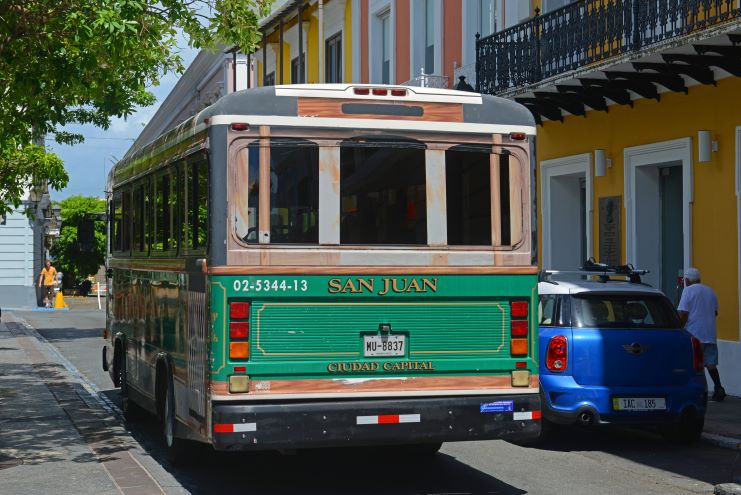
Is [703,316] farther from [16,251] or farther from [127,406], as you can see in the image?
[16,251]

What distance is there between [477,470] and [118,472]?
2.96 m

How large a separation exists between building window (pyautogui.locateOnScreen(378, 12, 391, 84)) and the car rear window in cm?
1786

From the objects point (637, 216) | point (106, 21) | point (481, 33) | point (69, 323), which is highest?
point (481, 33)

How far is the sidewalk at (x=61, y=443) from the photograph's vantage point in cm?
980

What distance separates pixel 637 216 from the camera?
19234mm

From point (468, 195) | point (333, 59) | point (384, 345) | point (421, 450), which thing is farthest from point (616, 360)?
point (333, 59)

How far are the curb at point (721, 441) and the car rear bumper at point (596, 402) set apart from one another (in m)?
0.60

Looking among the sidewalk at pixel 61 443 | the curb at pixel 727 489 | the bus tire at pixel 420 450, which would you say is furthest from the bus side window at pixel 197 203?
the curb at pixel 727 489

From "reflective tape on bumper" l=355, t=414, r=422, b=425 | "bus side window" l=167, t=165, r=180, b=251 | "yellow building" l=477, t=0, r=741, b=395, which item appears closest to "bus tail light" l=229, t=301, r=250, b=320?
"reflective tape on bumper" l=355, t=414, r=422, b=425

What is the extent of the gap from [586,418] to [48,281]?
3839 centimetres

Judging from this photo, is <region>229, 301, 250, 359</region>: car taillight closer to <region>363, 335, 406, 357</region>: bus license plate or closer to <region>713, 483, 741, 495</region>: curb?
<region>363, 335, 406, 357</region>: bus license plate

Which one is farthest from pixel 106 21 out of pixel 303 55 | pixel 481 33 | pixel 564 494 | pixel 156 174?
pixel 303 55

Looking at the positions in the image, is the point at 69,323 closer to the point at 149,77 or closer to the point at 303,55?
the point at 303,55

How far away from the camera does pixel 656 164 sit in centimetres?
1886
